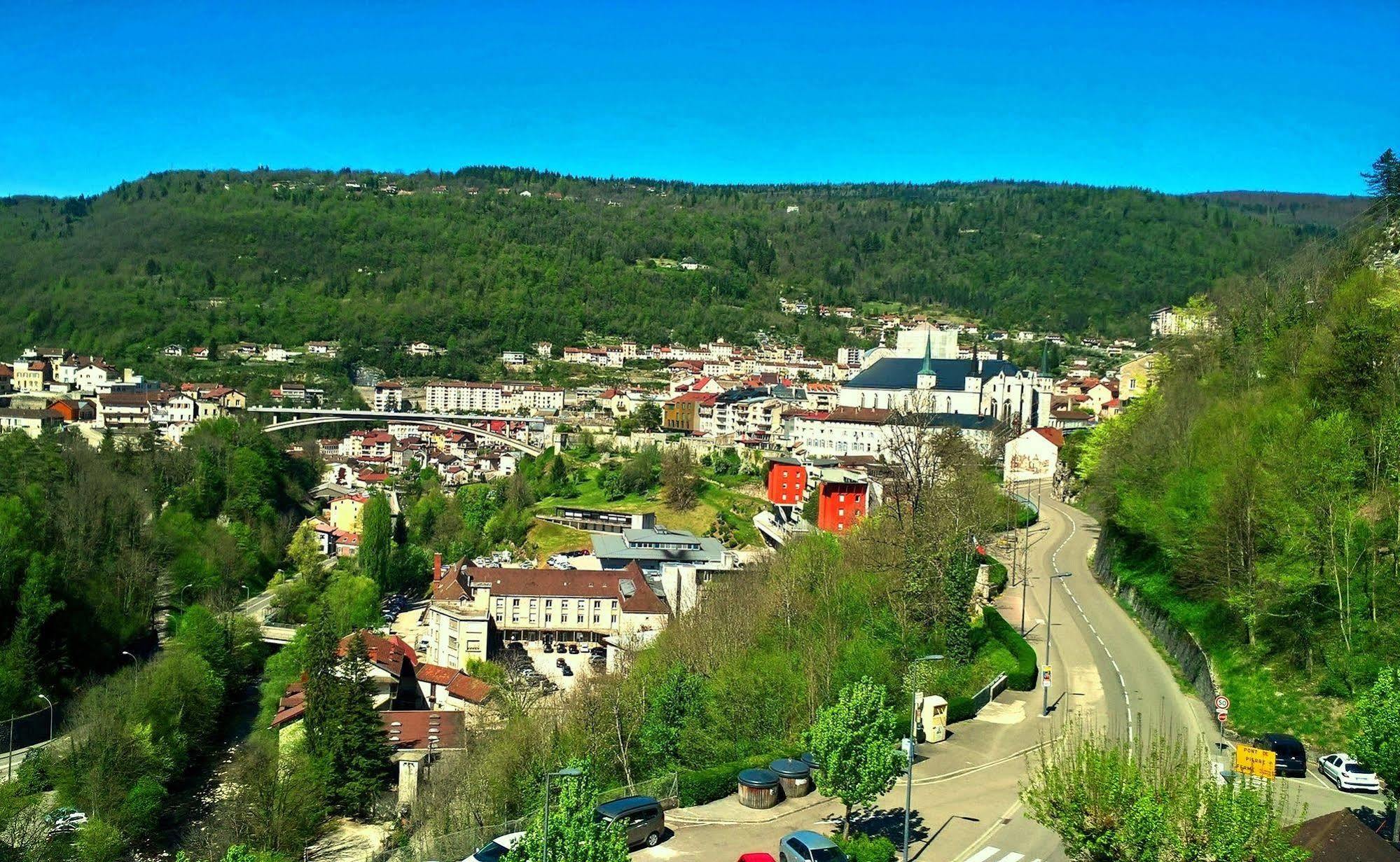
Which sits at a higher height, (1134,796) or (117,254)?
(117,254)

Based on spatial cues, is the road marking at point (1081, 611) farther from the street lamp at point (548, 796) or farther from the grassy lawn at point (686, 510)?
the grassy lawn at point (686, 510)

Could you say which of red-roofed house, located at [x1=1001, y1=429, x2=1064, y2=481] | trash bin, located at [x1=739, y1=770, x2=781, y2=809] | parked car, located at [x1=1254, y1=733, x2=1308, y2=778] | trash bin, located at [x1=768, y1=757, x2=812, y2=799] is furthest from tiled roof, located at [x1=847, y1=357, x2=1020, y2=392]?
trash bin, located at [x1=739, y1=770, x2=781, y2=809]

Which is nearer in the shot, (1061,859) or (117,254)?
(1061,859)

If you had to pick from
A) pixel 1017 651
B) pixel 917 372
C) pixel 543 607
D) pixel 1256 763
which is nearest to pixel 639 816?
pixel 1256 763

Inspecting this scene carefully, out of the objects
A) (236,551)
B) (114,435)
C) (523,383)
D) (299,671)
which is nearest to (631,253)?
(523,383)

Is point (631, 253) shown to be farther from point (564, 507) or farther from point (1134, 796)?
point (1134, 796)

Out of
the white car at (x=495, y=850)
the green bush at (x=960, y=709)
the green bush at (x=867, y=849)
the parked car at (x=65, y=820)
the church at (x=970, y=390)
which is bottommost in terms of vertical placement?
the parked car at (x=65, y=820)

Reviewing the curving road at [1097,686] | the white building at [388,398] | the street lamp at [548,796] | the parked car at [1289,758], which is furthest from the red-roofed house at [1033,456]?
the white building at [388,398]
